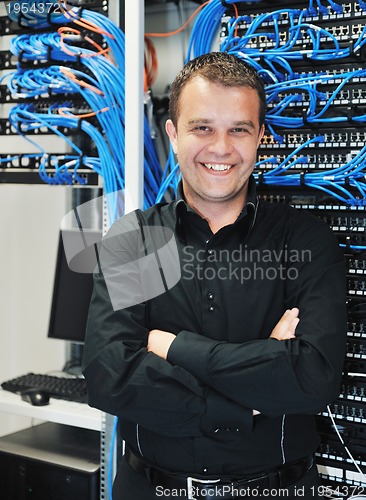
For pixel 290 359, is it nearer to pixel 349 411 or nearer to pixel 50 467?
pixel 349 411

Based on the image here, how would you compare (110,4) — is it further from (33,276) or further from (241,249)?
(33,276)

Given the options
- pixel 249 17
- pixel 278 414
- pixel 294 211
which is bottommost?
pixel 278 414

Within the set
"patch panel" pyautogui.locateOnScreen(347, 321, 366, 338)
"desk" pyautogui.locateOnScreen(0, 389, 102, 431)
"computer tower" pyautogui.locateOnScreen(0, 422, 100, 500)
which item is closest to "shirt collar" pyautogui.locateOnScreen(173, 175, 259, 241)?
"patch panel" pyautogui.locateOnScreen(347, 321, 366, 338)

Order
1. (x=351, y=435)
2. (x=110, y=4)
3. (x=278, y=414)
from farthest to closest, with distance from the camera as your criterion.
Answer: (x=110, y=4)
(x=351, y=435)
(x=278, y=414)

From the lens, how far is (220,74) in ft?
5.88

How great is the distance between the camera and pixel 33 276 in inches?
121

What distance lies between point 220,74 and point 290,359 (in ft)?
2.65

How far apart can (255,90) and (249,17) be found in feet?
1.46

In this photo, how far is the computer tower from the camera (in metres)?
2.35

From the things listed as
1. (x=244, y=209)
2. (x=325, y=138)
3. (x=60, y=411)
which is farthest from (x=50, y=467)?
(x=325, y=138)

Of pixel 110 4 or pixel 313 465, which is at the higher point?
pixel 110 4

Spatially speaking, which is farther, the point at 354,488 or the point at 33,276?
the point at 33,276

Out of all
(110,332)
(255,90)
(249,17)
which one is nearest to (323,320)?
(110,332)

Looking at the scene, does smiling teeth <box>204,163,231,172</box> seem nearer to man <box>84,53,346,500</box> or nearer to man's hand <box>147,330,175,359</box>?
man <box>84,53,346,500</box>
